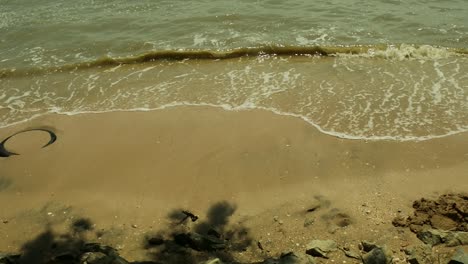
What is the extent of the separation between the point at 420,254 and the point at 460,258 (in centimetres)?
39

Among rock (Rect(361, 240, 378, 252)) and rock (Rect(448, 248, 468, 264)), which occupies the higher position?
rock (Rect(448, 248, 468, 264))

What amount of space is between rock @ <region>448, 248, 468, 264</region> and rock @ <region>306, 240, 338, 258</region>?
3.91 feet

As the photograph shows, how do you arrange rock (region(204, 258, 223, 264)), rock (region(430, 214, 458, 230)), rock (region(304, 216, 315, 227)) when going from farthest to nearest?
1. rock (region(304, 216, 315, 227))
2. rock (region(430, 214, 458, 230))
3. rock (region(204, 258, 223, 264))

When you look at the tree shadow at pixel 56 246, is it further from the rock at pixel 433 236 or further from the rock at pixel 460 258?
the rock at pixel 460 258

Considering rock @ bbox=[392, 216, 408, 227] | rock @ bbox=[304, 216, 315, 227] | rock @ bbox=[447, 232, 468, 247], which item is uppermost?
rock @ bbox=[447, 232, 468, 247]

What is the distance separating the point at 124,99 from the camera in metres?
8.78

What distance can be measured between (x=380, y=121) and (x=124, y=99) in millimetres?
5102

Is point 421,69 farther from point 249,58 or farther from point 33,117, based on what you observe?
point 33,117

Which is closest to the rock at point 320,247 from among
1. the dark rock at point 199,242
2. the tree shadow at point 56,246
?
the dark rock at point 199,242

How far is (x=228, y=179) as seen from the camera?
6.09 metres

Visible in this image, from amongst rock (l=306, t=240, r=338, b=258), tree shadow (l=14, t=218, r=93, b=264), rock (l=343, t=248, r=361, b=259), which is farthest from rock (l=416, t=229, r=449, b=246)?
tree shadow (l=14, t=218, r=93, b=264)

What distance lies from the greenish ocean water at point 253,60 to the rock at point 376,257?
2702 millimetres

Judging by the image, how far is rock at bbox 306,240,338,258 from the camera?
469 cm

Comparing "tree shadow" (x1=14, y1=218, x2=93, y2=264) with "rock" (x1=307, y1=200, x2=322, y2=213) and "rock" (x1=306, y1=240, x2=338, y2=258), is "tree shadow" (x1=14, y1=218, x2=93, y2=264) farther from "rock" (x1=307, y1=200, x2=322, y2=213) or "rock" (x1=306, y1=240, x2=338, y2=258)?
"rock" (x1=307, y1=200, x2=322, y2=213)
